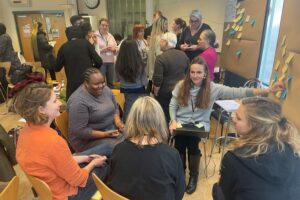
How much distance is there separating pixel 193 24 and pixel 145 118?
2.28 metres

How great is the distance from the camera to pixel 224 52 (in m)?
3.86

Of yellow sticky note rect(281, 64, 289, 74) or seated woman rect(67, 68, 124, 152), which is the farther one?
yellow sticky note rect(281, 64, 289, 74)

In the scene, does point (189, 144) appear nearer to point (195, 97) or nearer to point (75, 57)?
point (195, 97)

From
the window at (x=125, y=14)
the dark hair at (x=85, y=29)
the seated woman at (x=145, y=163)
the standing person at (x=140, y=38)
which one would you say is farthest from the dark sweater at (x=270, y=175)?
the window at (x=125, y=14)

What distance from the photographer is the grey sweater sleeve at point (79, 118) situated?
6.11 ft

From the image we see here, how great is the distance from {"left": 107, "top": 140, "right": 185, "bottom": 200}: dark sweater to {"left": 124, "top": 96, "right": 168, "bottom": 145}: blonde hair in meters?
0.06

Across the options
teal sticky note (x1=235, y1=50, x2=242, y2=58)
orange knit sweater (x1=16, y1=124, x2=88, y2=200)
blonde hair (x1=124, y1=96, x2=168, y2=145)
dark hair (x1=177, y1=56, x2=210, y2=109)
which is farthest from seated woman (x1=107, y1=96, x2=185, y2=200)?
→ teal sticky note (x1=235, y1=50, x2=242, y2=58)

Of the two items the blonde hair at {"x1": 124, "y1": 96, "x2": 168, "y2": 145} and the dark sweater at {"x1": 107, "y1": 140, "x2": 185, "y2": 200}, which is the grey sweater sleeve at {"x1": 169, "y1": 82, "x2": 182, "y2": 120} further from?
the dark sweater at {"x1": 107, "y1": 140, "x2": 185, "y2": 200}

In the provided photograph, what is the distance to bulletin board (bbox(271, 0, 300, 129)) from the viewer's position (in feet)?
6.50

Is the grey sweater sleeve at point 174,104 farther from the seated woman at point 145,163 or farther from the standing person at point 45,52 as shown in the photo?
the standing person at point 45,52

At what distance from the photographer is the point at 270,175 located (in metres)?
0.97

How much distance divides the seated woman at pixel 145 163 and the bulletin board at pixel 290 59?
1323 mm

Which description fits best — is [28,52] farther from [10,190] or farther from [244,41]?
[10,190]

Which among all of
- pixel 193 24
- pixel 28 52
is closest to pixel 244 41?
pixel 193 24
